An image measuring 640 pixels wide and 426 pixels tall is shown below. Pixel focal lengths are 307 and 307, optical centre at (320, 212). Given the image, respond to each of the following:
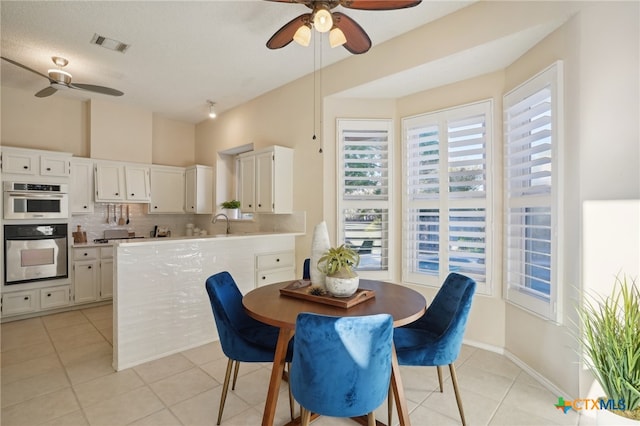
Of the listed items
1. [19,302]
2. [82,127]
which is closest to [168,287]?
[19,302]

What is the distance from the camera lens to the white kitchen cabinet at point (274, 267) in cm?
361

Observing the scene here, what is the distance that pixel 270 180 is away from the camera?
3.96 m

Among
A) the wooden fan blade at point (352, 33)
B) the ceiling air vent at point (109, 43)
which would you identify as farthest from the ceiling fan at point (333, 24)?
the ceiling air vent at point (109, 43)

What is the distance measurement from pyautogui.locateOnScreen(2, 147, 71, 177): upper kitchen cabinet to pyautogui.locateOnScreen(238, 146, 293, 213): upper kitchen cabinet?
2.48 metres

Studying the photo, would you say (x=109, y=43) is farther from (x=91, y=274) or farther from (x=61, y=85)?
(x=91, y=274)

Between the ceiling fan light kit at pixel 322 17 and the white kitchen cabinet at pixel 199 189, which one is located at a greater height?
the ceiling fan light kit at pixel 322 17

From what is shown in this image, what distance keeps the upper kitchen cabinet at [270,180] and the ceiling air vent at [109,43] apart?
1.77 metres

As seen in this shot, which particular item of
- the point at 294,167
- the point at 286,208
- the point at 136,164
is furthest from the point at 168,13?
the point at 136,164

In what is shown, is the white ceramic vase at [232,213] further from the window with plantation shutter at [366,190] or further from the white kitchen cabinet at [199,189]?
the window with plantation shutter at [366,190]

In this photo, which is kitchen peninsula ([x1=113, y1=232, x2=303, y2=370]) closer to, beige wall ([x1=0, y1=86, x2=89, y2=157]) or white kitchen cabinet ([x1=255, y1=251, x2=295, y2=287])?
white kitchen cabinet ([x1=255, y1=251, x2=295, y2=287])

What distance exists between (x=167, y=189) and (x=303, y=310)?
4.62 m

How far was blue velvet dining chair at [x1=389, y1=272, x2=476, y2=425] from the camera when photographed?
74.0 inches

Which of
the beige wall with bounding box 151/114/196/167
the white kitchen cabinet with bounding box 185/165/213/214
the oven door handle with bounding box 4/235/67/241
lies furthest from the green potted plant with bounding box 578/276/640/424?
the beige wall with bounding box 151/114/196/167

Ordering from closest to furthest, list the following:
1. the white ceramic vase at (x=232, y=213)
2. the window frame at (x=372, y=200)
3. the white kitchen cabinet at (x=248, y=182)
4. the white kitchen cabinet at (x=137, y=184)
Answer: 1. the window frame at (x=372, y=200)
2. the white kitchen cabinet at (x=248, y=182)
3. the white kitchen cabinet at (x=137, y=184)
4. the white ceramic vase at (x=232, y=213)
